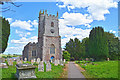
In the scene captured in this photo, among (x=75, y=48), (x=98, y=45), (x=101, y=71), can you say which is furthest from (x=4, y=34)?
(x=75, y=48)

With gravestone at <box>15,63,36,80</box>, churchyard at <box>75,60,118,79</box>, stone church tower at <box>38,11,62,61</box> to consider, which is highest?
stone church tower at <box>38,11,62,61</box>

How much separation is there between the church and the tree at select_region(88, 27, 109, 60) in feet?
30.9

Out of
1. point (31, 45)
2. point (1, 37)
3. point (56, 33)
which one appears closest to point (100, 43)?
point (56, 33)

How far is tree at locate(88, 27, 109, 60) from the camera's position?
26578mm

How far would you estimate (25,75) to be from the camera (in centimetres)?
693

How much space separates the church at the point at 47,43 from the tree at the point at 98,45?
943 centimetres

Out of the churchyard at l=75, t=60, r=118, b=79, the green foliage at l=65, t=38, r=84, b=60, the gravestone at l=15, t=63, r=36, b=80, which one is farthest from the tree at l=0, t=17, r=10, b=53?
the green foliage at l=65, t=38, r=84, b=60

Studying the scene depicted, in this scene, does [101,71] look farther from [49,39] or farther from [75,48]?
[75,48]

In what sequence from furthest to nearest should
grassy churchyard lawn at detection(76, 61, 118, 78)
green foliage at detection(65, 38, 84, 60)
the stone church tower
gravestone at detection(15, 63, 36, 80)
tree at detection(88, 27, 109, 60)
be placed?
green foliage at detection(65, 38, 84, 60)
the stone church tower
tree at detection(88, 27, 109, 60)
grassy churchyard lawn at detection(76, 61, 118, 78)
gravestone at detection(15, 63, 36, 80)

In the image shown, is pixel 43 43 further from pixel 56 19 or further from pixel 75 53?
pixel 75 53

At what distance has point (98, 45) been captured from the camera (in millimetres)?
26969

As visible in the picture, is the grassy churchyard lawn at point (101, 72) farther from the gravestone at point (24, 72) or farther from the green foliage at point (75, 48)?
the green foliage at point (75, 48)

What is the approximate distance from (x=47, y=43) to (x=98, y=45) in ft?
46.8

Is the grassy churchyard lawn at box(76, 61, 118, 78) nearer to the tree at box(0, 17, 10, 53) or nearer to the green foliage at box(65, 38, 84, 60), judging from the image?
the tree at box(0, 17, 10, 53)
